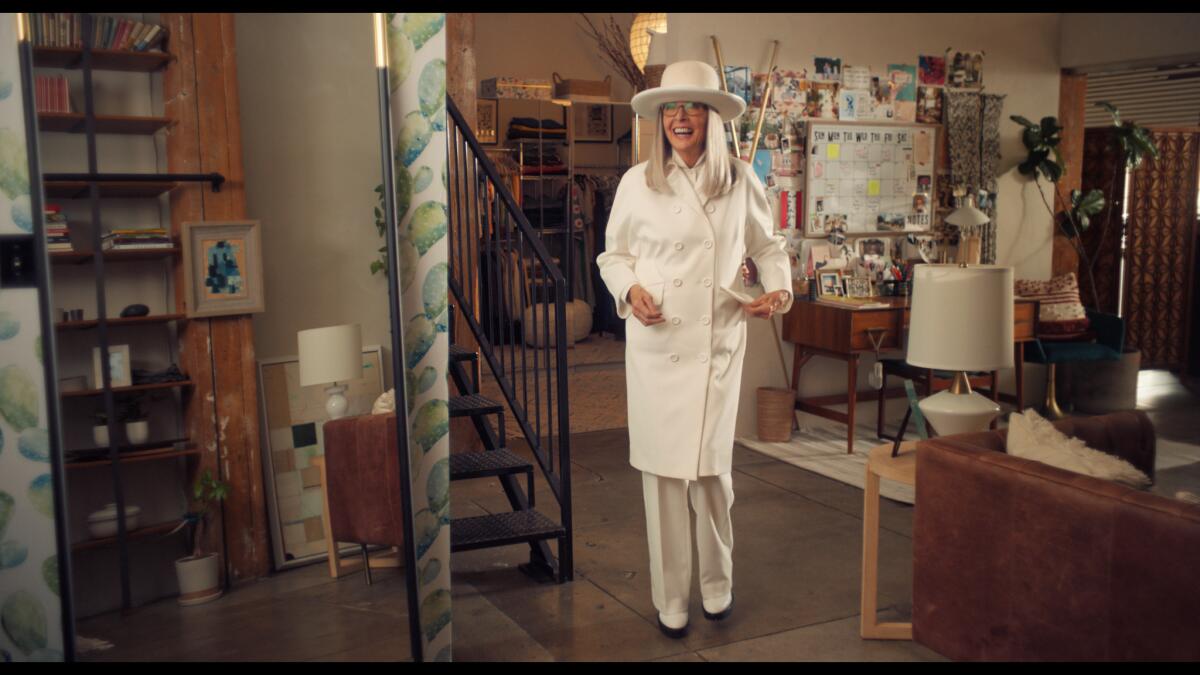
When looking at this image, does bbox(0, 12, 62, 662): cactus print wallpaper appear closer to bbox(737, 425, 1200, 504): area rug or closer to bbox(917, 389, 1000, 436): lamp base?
bbox(917, 389, 1000, 436): lamp base

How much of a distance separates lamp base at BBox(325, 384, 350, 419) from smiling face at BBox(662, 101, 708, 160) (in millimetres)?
1289

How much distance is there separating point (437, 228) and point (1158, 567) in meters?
1.96

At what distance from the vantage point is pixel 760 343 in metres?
6.14

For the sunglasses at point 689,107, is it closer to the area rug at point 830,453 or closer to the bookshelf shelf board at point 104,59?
the bookshelf shelf board at point 104,59

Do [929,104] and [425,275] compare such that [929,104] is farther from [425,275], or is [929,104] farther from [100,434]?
[100,434]

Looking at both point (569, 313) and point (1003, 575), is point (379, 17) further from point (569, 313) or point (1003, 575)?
point (569, 313)

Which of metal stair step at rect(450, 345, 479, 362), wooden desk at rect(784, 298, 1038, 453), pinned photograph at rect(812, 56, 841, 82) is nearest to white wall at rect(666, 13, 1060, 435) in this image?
pinned photograph at rect(812, 56, 841, 82)

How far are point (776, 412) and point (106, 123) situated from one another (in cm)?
432

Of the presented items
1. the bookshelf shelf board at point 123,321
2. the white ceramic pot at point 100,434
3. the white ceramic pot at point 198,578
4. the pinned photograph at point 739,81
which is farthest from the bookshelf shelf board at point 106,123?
the pinned photograph at point 739,81

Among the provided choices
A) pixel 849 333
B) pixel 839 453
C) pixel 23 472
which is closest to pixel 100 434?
pixel 23 472

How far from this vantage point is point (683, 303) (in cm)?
310

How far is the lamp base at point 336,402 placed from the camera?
283 centimetres

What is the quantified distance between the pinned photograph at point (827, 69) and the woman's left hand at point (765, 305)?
11.1 feet

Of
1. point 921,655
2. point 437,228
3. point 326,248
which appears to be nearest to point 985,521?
point 921,655
